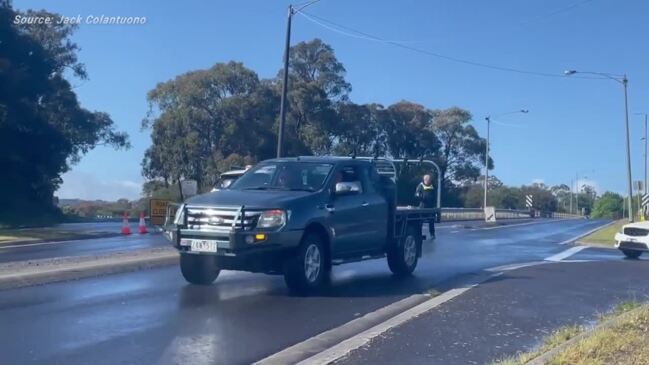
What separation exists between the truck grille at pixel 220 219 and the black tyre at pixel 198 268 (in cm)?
69

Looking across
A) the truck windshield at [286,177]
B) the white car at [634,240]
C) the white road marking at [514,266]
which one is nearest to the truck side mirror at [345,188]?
the truck windshield at [286,177]

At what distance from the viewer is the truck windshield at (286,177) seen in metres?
11.6

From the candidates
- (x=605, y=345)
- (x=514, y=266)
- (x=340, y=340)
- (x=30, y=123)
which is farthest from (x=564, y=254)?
(x=30, y=123)

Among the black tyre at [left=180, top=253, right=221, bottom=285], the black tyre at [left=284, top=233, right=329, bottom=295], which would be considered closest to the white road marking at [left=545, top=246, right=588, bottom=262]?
the black tyre at [left=284, top=233, right=329, bottom=295]

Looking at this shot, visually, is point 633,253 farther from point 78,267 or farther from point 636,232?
point 78,267

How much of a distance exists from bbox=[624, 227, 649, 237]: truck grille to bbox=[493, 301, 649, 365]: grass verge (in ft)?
40.6

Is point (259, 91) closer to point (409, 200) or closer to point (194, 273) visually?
point (409, 200)

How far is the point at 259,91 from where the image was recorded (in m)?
47.2

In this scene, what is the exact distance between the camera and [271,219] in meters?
10.4

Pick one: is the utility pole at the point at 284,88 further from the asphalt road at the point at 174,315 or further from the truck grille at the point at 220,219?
the truck grille at the point at 220,219

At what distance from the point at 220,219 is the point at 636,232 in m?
13.2

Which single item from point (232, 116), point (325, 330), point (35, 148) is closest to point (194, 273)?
point (325, 330)

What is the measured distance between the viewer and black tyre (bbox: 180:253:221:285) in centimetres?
1136

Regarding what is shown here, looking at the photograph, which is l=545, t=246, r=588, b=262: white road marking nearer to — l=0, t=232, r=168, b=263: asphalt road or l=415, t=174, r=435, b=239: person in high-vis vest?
l=415, t=174, r=435, b=239: person in high-vis vest
